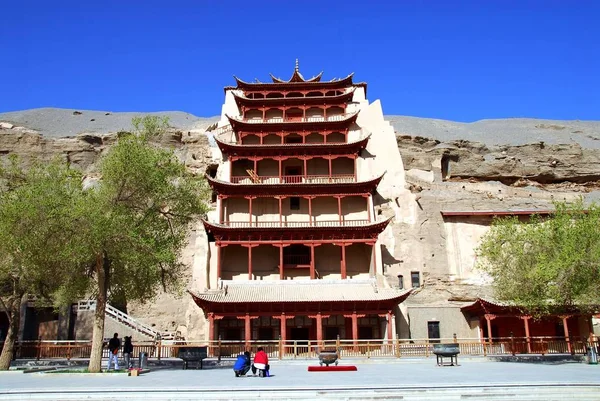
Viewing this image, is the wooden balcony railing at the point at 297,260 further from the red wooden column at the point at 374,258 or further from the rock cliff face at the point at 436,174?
the rock cliff face at the point at 436,174

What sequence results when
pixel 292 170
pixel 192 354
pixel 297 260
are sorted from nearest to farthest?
pixel 192 354
pixel 297 260
pixel 292 170

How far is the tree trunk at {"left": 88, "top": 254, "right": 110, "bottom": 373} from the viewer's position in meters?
18.0

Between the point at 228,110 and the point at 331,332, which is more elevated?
the point at 228,110

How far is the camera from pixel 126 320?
30.3 m

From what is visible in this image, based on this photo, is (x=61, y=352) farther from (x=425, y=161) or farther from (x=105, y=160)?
(x=425, y=161)

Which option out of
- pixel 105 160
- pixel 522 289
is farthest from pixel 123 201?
pixel 522 289

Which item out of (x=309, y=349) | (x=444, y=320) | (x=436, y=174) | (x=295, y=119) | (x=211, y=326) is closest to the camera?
(x=309, y=349)

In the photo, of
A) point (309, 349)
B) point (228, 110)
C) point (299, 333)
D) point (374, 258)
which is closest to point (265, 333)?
point (299, 333)

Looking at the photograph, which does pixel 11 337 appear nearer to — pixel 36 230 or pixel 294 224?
pixel 36 230

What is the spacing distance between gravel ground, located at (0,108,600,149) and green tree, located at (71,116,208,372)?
32.8 meters

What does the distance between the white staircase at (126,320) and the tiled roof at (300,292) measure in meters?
3.33

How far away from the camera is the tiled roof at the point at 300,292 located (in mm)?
30109

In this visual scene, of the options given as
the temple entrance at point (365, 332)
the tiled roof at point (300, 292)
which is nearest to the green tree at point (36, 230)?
the tiled roof at point (300, 292)

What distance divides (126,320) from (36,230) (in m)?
13.0
